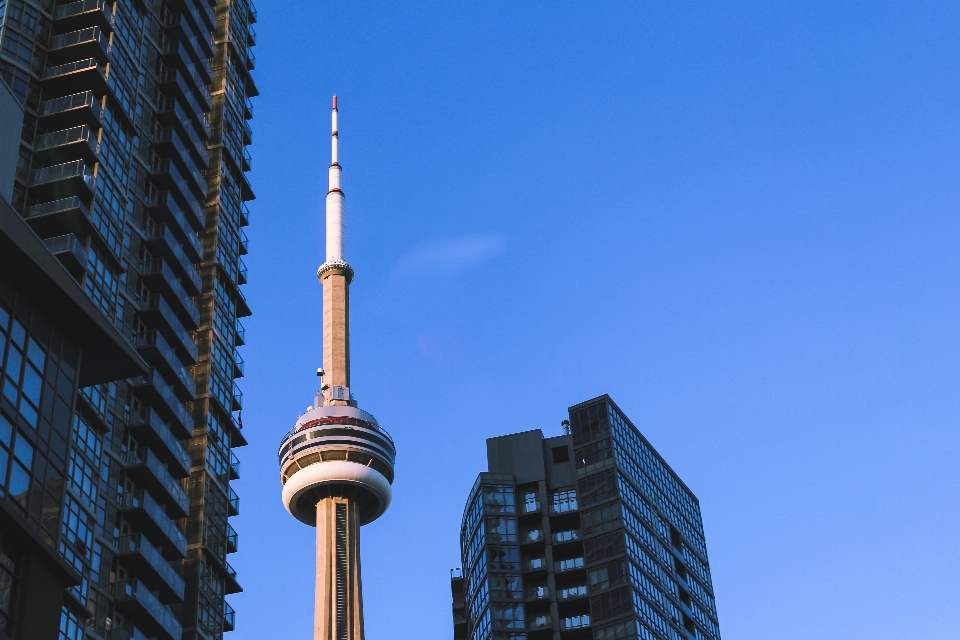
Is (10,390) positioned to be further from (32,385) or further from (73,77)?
(73,77)

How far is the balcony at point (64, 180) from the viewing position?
77.4m

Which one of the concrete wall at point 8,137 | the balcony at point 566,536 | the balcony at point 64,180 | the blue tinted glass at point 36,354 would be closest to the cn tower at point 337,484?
the balcony at point 566,536

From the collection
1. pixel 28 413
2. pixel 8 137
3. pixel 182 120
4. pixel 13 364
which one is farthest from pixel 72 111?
pixel 28 413

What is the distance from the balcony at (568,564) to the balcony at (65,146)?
69263mm

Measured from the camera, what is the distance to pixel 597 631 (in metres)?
128

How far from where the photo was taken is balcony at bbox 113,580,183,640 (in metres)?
76.4

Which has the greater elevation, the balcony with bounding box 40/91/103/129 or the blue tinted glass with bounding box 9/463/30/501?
the balcony with bounding box 40/91/103/129

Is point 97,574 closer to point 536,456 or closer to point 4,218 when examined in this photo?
point 4,218

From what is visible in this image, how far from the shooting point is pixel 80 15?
278 ft

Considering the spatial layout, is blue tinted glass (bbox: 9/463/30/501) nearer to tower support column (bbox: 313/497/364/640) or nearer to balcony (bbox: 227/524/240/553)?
balcony (bbox: 227/524/240/553)

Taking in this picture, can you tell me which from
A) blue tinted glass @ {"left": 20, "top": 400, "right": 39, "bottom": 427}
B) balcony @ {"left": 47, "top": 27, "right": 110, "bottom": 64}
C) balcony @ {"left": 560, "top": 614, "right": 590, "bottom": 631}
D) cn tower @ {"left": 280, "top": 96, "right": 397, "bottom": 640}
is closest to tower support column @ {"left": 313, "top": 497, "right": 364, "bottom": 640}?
cn tower @ {"left": 280, "top": 96, "right": 397, "bottom": 640}

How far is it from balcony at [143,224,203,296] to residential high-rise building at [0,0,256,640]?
0.14 metres

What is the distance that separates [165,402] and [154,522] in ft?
25.8

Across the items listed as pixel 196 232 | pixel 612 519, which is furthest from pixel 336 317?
pixel 196 232
